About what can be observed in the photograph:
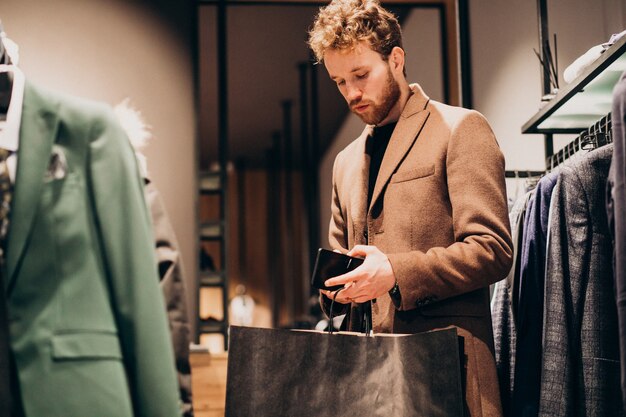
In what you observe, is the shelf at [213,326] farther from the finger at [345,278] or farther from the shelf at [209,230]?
the finger at [345,278]

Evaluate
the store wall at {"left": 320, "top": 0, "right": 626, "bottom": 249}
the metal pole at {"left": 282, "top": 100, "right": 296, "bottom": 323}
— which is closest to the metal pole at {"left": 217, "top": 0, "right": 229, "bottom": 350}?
the store wall at {"left": 320, "top": 0, "right": 626, "bottom": 249}

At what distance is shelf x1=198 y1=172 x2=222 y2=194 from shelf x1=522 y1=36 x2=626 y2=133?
245 centimetres

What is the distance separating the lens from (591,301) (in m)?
1.90

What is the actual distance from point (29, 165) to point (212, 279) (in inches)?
135

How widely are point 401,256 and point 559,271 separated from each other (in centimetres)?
41

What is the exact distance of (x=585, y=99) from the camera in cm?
248

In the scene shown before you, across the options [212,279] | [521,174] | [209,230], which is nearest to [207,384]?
[212,279]

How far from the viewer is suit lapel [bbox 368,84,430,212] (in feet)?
6.43

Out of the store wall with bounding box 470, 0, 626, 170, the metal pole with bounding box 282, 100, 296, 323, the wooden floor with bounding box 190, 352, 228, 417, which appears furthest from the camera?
the metal pole with bounding box 282, 100, 296, 323

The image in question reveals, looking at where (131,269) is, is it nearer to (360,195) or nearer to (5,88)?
(5,88)

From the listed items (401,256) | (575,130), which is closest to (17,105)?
(401,256)

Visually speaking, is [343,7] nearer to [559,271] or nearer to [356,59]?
[356,59]

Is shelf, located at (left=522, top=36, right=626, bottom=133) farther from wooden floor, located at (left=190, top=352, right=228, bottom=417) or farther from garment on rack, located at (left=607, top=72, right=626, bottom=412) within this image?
wooden floor, located at (left=190, top=352, right=228, bottom=417)

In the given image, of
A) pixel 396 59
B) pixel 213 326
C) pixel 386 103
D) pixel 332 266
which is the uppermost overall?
pixel 396 59
